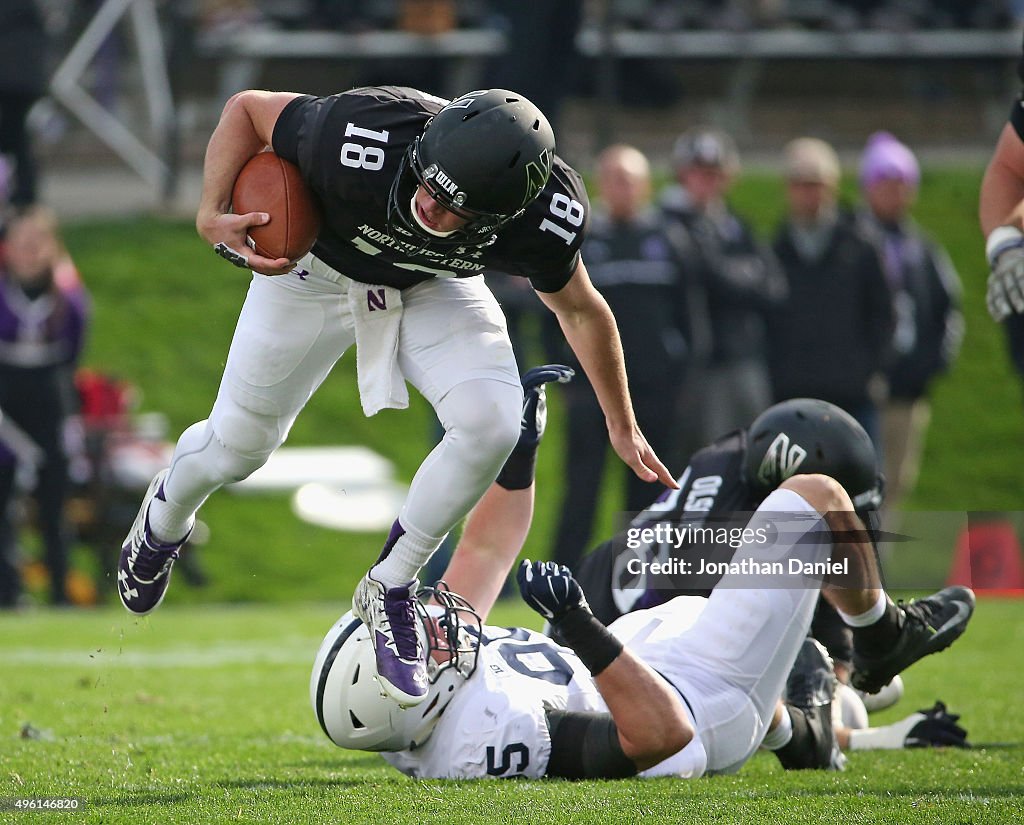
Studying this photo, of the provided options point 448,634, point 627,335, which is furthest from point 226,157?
point 627,335

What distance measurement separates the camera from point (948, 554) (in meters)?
7.29

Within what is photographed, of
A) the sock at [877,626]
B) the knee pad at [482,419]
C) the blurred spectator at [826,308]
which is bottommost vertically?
the blurred spectator at [826,308]

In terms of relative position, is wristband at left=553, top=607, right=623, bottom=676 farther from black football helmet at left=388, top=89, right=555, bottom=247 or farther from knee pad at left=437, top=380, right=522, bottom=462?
black football helmet at left=388, top=89, right=555, bottom=247

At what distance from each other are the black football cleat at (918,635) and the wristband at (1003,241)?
945mm

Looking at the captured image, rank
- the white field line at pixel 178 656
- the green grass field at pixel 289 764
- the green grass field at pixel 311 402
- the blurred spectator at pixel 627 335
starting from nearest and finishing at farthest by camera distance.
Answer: the green grass field at pixel 289 764, the white field line at pixel 178 656, the blurred spectator at pixel 627 335, the green grass field at pixel 311 402

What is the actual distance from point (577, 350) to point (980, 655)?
3329 millimetres

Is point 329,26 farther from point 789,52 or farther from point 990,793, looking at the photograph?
point 990,793

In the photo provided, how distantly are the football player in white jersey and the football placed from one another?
0.96 m

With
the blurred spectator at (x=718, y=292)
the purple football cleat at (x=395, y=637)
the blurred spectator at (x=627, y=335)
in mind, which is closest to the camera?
the purple football cleat at (x=395, y=637)

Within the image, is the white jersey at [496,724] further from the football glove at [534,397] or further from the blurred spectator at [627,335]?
the blurred spectator at [627,335]

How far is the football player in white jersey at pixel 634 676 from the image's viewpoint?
3.70 m

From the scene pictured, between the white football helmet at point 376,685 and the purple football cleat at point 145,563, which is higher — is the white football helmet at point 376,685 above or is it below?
above

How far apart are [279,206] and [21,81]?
6972 millimetres

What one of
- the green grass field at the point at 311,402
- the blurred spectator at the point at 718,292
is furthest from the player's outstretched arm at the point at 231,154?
the green grass field at the point at 311,402
